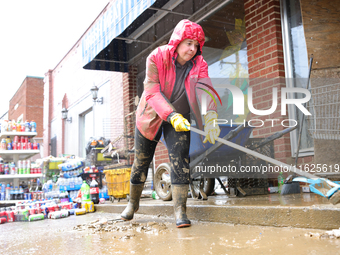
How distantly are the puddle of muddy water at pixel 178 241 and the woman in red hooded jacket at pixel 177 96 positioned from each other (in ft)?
1.04

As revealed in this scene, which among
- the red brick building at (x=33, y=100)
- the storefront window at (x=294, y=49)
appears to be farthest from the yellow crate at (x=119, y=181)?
the red brick building at (x=33, y=100)

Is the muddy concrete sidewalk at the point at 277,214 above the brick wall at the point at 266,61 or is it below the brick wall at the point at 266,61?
below

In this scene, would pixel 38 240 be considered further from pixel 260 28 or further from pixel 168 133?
pixel 260 28

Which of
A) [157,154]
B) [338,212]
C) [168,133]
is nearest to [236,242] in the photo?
[338,212]

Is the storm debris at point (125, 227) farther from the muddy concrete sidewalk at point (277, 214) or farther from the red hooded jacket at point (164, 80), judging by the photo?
the red hooded jacket at point (164, 80)

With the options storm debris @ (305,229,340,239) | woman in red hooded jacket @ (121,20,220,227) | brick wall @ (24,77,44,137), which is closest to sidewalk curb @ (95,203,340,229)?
storm debris @ (305,229,340,239)

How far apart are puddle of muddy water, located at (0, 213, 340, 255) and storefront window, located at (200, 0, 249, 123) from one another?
9.53 feet

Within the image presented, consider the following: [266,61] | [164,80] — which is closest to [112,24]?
[266,61]

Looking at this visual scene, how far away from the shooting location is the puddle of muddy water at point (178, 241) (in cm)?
183

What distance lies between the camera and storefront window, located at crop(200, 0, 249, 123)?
17.6 ft

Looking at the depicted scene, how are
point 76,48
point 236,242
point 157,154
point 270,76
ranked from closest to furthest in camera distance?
point 236,242, point 270,76, point 157,154, point 76,48

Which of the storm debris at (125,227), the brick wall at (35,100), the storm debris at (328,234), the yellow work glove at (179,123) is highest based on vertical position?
the brick wall at (35,100)

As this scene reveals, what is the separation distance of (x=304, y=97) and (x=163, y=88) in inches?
89.3

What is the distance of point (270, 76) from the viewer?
4.55 m
